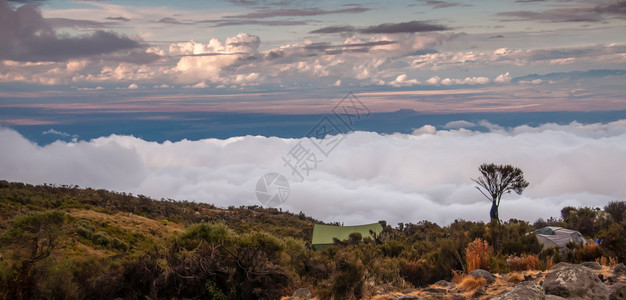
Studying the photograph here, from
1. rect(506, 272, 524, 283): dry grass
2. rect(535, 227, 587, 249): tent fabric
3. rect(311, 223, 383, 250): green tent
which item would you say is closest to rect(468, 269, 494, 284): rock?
rect(506, 272, 524, 283): dry grass

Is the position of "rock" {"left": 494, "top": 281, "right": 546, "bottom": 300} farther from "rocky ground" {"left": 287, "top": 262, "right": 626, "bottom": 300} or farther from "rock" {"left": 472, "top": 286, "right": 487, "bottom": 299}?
"rock" {"left": 472, "top": 286, "right": 487, "bottom": 299}

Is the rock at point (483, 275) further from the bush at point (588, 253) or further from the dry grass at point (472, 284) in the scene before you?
the bush at point (588, 253)

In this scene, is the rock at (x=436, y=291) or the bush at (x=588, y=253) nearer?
the rock at (x=436, y=291)

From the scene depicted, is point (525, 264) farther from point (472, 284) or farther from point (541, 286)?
point (541, 286)

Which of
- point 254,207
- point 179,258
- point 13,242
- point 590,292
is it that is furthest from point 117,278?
point 254,207

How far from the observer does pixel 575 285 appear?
849cm

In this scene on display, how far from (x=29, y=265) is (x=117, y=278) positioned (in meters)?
2.19

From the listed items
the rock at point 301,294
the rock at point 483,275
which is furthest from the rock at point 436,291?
the rock at point 301,294

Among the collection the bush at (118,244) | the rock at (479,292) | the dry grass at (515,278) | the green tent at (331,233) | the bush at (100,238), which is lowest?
the rock at (479,292)

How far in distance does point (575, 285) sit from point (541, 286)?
607mm

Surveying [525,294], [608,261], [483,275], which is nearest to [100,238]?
[483,275]

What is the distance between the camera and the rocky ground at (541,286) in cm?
789

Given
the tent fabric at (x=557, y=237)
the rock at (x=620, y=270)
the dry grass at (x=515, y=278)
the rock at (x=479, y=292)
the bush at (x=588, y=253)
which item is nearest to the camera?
the rock at (x=479, y=292)

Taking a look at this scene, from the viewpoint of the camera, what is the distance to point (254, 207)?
69438 millimetres
